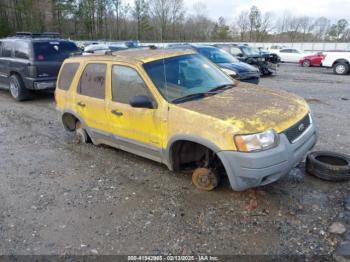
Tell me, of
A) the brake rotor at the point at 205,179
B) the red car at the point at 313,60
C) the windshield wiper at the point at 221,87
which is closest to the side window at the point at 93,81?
the windshield wiper at the point at 221,87

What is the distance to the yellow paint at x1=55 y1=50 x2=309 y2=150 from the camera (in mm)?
3193

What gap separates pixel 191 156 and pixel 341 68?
54.4ft

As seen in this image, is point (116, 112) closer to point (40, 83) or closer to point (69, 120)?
point (69, 120)

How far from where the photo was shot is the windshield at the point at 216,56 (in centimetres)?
1055

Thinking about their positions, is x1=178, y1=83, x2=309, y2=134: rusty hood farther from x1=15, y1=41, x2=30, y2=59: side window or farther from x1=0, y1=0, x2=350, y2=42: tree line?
x1=0, y1=0, x2=350, y2=42: tree line

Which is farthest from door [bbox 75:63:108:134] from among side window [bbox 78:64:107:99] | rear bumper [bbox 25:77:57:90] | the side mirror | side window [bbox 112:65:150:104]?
rear bumper [bbox 25:77:57:90]

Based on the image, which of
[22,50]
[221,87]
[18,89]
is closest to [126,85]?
[221,87]

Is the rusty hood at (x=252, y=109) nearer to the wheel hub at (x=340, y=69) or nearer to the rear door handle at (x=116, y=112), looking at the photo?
the rear door handle at (x=116, y=112)

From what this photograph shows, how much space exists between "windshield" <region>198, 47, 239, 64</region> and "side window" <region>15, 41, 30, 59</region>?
5.47 metres

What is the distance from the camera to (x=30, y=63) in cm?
879

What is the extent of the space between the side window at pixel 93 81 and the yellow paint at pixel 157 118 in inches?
3.5

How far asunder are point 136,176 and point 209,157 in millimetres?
1181

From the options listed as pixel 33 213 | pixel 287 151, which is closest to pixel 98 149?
pixel 33 213

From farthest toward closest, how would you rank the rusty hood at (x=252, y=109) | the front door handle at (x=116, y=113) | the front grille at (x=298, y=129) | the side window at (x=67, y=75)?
1. the side window at (x=67, y=75)
2. the front door handle at (x=116, y=113)
3. the front grille at (x=298, y=129)
4. the rusty hood at (x=252, y=109)
